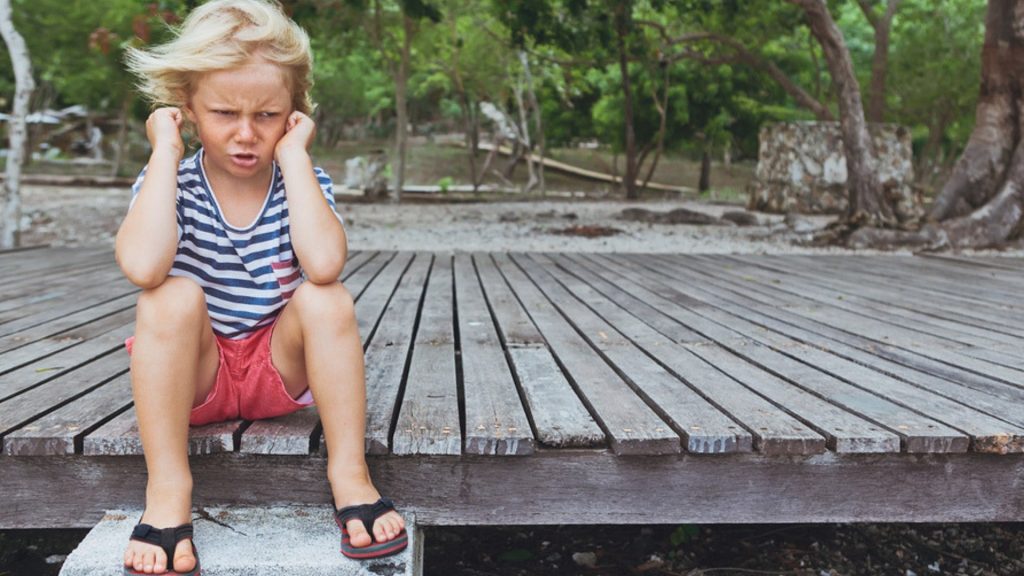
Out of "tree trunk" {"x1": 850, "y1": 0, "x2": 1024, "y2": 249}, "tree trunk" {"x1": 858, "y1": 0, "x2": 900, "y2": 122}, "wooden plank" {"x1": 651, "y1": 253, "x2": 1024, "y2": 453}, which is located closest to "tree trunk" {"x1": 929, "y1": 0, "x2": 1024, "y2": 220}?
"tree trunk" {"x1": 850, "y1": 0, "x2": 1024, "y2": 249}

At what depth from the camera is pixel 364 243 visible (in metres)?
8.50

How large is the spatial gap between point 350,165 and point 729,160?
15.7m

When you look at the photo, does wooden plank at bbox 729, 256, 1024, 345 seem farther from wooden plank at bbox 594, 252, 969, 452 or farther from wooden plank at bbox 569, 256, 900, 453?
wooden plank at bbox 569, 256, 900, 453

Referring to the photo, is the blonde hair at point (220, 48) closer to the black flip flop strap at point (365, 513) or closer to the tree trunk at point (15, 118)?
the black flip flop strap at point (365, 513)

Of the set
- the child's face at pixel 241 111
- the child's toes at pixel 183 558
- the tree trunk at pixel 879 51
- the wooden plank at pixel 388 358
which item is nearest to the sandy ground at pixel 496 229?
the tree trunk at pixel 879 51

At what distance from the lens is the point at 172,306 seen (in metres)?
1.79

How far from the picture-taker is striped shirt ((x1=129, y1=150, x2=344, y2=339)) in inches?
78.2

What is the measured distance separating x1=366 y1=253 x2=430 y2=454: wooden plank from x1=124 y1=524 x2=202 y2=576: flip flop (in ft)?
1.33

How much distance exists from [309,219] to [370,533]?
69cm

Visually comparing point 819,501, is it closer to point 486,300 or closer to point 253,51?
point 253,51

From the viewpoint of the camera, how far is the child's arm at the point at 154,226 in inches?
70.7

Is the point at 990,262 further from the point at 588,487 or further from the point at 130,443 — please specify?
the point at 130,443

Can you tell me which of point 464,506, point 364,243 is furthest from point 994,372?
point 364,243

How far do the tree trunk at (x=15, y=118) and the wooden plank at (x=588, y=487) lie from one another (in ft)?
18.5
